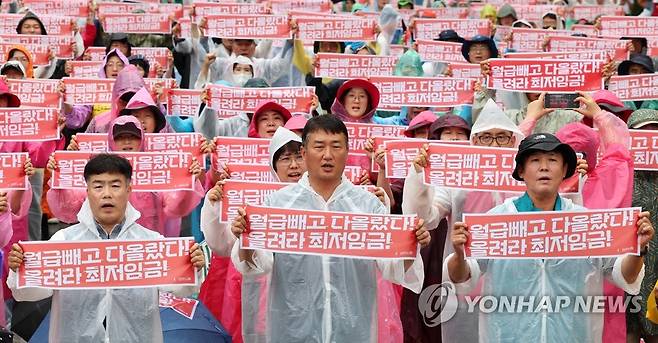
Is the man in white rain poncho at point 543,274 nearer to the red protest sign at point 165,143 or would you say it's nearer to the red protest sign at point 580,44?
the red protest sign at point 165,143

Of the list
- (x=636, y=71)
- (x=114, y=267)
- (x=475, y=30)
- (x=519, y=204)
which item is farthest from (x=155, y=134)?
(x=475, y=30)

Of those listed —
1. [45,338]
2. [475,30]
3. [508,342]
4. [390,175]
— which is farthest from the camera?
[475,30]

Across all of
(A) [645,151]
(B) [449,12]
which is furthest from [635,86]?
(B) [449,12]

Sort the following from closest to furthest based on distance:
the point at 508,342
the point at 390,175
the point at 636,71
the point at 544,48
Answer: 1. the point at 508,342
2. the point at 390,175
3. the point at 636,71
4. the point at 544,48

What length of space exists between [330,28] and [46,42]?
3.14 metres

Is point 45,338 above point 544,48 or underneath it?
underneath

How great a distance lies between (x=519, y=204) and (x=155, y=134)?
364 cm

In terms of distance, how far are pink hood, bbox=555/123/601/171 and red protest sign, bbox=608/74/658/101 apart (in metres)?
3.23

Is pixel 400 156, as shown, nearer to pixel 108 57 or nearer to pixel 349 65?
pixel 349 65

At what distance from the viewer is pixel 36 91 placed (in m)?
12.1

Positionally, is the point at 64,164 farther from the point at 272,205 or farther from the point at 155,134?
the point at 272,205

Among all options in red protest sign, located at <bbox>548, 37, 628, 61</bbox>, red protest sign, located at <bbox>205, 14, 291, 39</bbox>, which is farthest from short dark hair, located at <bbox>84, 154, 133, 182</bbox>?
red protest sign, located at <bbox>548, 37, 628, 61</bbox>

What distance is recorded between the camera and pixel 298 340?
6.67 m

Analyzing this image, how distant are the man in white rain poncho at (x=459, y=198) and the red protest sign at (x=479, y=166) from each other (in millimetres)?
140
